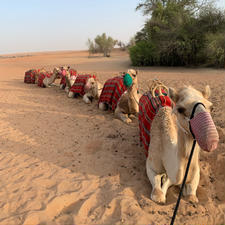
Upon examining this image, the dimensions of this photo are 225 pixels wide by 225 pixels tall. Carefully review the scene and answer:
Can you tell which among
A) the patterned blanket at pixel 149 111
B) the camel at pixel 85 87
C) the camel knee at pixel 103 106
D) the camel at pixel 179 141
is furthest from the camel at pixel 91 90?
the camel at pixel 179 141

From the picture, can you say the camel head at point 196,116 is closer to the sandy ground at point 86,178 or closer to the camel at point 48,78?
the sandy ground at point 86,178

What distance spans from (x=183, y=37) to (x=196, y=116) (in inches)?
603

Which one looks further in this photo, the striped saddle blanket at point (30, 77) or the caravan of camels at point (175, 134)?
the striped saddle blanket at point (30, 77)

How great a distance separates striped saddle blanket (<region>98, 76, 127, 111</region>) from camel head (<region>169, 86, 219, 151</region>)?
3803 millimetres

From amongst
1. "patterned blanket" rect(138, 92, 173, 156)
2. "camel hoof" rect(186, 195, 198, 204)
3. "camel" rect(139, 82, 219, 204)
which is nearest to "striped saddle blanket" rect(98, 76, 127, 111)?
"patterned blanket" rect(138, 92, 173, 156)

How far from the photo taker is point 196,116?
1.63 m

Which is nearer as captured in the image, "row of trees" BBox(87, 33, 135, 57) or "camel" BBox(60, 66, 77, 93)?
"camel" BBox(60, 66, 77, 93)

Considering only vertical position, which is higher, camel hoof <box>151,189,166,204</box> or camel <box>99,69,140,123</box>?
camel <box>99,69,140,123</box>

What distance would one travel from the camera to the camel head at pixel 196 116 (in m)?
1.56

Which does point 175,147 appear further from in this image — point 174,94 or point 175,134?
point 174,94

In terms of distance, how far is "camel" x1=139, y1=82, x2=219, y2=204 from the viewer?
1.60 m

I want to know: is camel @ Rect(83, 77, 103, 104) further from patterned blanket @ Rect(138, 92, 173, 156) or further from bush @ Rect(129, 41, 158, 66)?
bush @ Rect(129, 41, 158, 66)

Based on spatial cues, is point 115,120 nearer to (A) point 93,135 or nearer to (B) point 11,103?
(A) point 93,135

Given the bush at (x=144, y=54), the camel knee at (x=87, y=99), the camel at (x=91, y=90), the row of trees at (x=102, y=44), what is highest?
the row of trees at (x=102, y=44)
